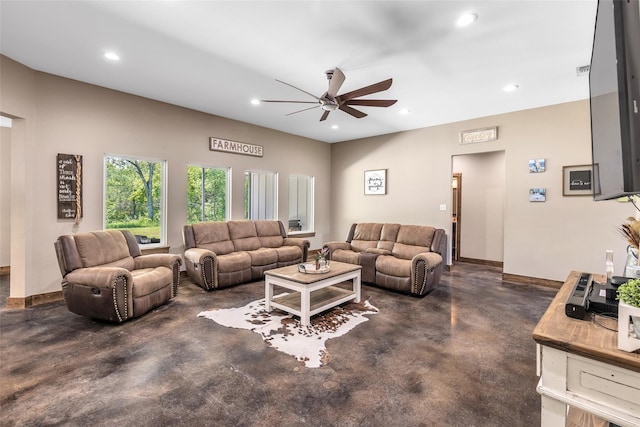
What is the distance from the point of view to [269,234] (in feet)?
19.4

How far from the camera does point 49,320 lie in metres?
3.28

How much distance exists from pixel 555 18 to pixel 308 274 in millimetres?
3441

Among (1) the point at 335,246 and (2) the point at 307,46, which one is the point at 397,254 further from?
(2) the point at 307,46

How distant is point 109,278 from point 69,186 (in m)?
1.92

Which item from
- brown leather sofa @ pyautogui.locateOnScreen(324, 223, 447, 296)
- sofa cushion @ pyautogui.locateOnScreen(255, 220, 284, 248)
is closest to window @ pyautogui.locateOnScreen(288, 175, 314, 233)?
sofa cushion @ pyautogui.locateOnScreen(255, 220, 284, 248)

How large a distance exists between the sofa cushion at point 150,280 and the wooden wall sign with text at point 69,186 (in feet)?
4.28

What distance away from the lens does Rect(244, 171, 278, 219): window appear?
20.7ft

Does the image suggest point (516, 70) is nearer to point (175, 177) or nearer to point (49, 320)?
point (175, 177)

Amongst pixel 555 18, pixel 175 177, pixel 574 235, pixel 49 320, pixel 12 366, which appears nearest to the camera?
pixel 12 366

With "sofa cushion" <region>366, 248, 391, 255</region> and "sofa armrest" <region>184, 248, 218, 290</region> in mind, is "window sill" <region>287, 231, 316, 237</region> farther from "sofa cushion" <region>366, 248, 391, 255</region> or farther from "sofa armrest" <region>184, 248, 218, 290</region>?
"sofa armrest" <region>184, 248, 218, 290</region>

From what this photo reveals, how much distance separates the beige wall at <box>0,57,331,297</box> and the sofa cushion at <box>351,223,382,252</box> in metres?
2.48

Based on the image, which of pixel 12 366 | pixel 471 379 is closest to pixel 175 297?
pixel 12 366

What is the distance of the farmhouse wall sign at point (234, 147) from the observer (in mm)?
5609

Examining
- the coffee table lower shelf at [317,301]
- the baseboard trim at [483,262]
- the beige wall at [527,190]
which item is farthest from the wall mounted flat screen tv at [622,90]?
the baseboard trim at [483,262]
